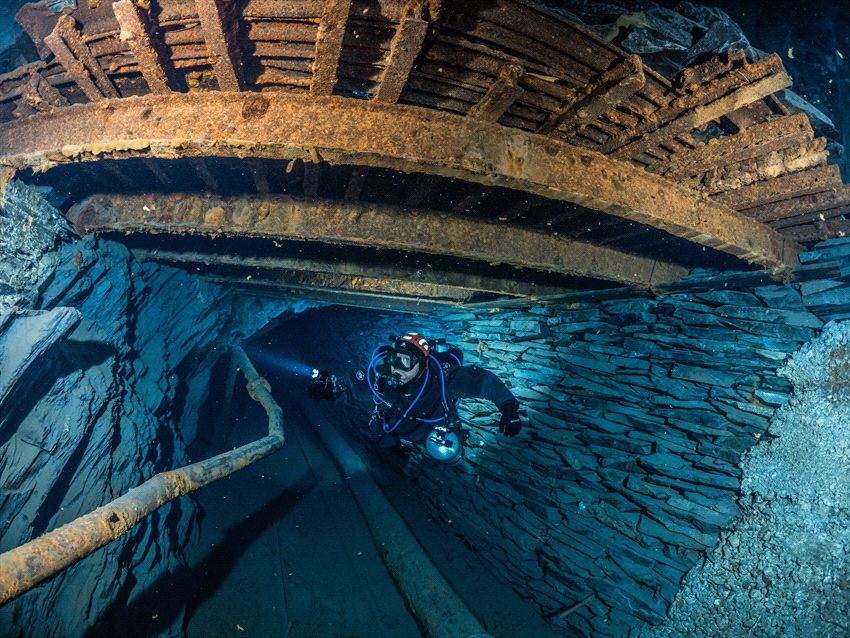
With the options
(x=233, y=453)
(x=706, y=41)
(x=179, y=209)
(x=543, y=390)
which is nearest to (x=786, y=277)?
(x=706, y=41)

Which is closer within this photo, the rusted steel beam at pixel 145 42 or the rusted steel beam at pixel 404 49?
the rusted steel beam at pixel 404 49

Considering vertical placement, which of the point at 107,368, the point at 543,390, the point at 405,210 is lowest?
the point at 107,368

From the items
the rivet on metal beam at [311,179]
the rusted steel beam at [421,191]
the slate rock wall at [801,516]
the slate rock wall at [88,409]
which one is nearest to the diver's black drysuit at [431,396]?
the slate rock wall at [801,516]

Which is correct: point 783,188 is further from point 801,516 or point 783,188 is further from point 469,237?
point 801,516

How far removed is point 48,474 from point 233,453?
1.45 meters

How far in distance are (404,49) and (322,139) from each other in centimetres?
55

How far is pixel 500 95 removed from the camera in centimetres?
165

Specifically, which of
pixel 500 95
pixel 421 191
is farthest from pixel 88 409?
pixel 500 95

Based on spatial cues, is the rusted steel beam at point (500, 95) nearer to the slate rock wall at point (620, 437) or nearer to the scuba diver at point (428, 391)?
the slate rock wall at point (620, 437)

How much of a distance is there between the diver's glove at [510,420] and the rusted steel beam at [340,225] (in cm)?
184

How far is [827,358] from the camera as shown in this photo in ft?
7.64

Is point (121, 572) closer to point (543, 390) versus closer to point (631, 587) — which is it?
→ point (543, 390)

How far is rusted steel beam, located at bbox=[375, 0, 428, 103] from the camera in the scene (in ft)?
4.20

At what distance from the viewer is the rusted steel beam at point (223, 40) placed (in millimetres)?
1355
